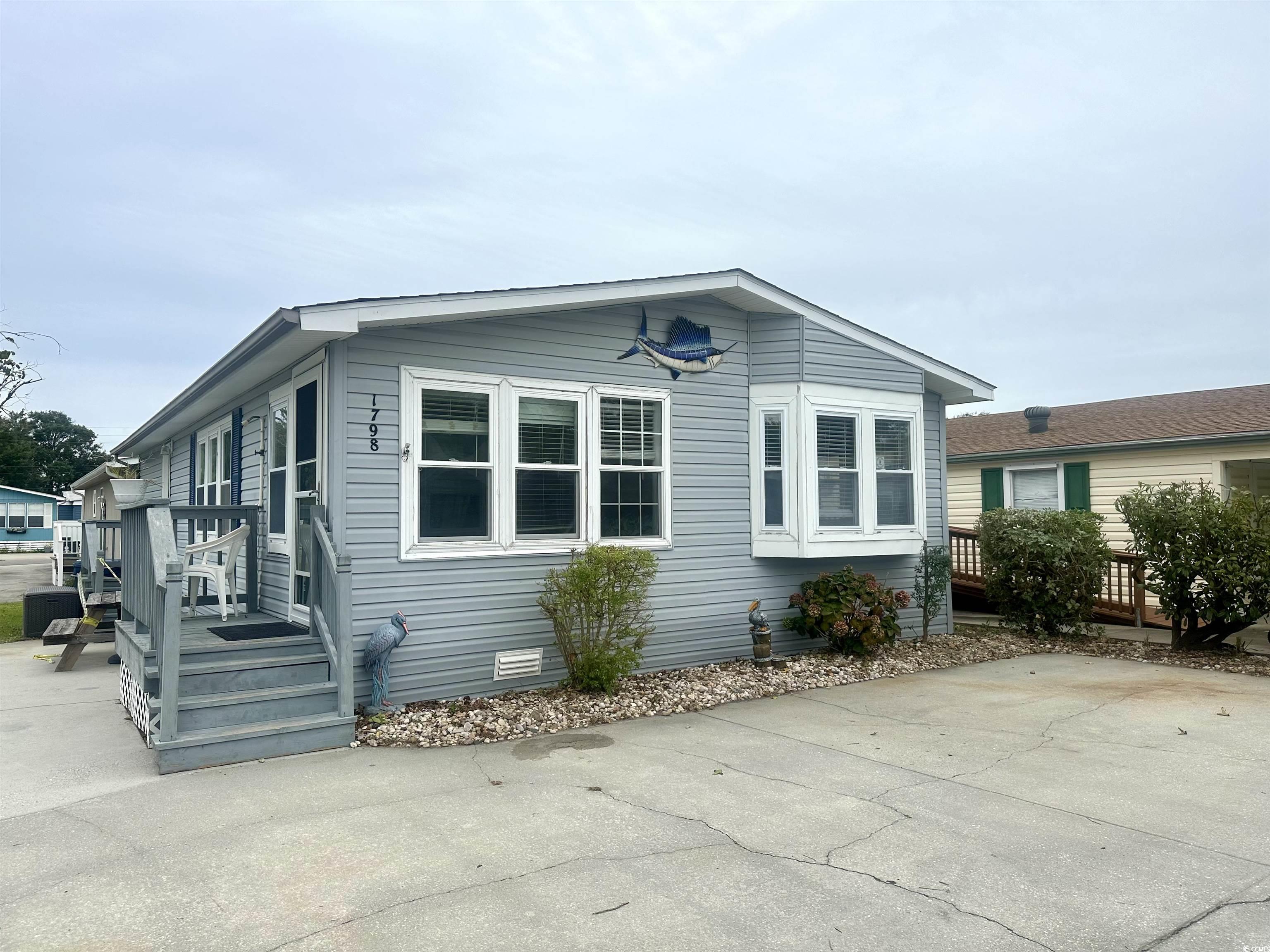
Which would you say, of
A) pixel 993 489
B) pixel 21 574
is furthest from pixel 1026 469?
pixel 21 574

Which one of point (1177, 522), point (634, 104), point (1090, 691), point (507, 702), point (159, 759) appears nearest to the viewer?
point (159, 759)

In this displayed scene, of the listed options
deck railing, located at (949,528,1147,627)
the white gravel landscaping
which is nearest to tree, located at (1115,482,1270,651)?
the white gravel landscaping

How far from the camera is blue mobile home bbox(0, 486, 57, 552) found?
1871 inches

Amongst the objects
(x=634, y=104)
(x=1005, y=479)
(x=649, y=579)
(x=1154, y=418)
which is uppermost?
(x=634, y=104)

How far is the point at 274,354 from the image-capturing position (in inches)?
272

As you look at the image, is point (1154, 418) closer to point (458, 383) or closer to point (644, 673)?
point (644, 673)

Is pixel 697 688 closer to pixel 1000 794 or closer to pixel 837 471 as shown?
pixel 837 471

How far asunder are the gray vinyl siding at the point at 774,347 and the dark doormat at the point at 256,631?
5005 mm

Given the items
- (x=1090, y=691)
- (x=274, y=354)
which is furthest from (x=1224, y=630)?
(x=274, y=354)

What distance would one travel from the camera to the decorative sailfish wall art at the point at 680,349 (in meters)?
8.09

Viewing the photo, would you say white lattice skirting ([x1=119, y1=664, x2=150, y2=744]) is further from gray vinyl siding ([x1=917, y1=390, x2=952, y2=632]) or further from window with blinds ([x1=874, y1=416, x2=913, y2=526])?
gray vinyl siding ([x1=917, y1=390, x2=952, y2=632])

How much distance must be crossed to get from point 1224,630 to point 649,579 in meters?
6.44

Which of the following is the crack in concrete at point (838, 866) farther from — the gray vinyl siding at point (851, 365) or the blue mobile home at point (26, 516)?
the blue mobile home at point (26, 516)

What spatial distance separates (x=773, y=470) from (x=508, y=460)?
2.99m
